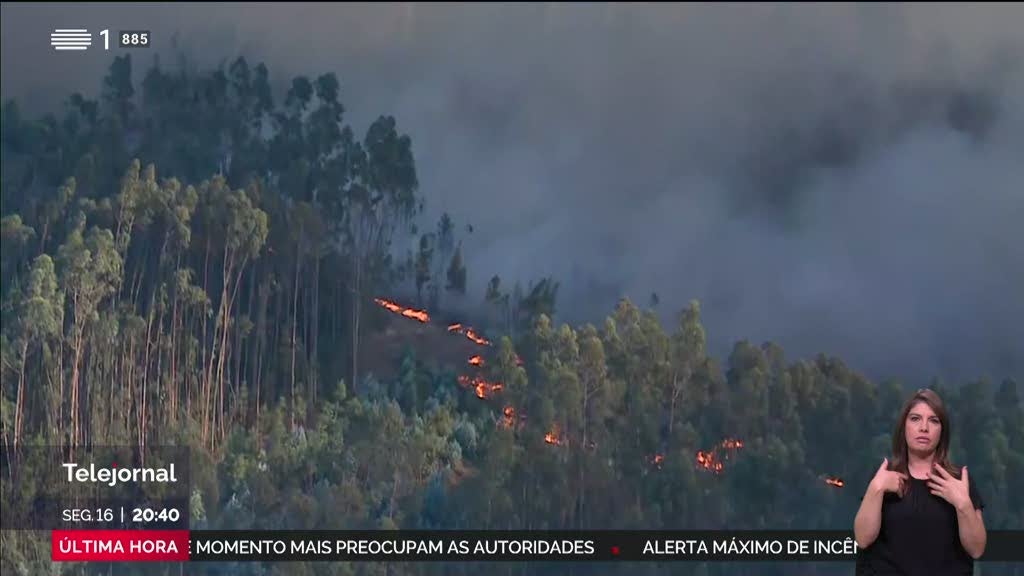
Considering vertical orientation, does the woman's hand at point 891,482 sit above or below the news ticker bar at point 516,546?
above

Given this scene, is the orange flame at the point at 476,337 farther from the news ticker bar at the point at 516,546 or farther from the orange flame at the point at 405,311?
the news ticker bar at the point at 516,546

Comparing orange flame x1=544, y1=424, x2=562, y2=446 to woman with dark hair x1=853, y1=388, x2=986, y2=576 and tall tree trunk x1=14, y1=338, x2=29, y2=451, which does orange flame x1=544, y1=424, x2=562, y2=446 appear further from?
woman with dark hair x1=853, y1=388, x2=986, y2=576

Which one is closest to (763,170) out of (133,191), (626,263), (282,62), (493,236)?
(626,263)

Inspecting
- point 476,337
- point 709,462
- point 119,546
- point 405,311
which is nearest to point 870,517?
point 709,462

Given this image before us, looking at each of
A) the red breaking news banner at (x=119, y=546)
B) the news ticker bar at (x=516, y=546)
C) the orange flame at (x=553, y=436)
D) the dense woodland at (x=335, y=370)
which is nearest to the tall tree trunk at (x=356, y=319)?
the dense woodland at (x=335, y=370)

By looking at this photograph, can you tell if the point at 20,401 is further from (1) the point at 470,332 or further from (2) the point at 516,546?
(2) the point at 516,546

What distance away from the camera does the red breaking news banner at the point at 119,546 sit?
6.14m

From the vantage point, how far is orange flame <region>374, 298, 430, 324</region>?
6.14 m

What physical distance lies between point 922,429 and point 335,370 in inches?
155

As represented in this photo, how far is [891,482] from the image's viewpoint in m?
2.41

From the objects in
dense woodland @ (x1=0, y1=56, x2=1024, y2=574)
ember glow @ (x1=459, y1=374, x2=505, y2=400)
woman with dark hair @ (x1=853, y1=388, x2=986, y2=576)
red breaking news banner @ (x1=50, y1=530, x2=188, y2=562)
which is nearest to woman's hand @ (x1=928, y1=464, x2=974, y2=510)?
woman with dark hair @ (x1=853, y1=388, x2=986, y2=576)

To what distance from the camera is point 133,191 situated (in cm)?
632

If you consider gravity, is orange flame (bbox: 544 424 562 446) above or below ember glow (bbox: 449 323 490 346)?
below

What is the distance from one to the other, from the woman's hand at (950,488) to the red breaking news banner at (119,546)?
4176 millimetres
